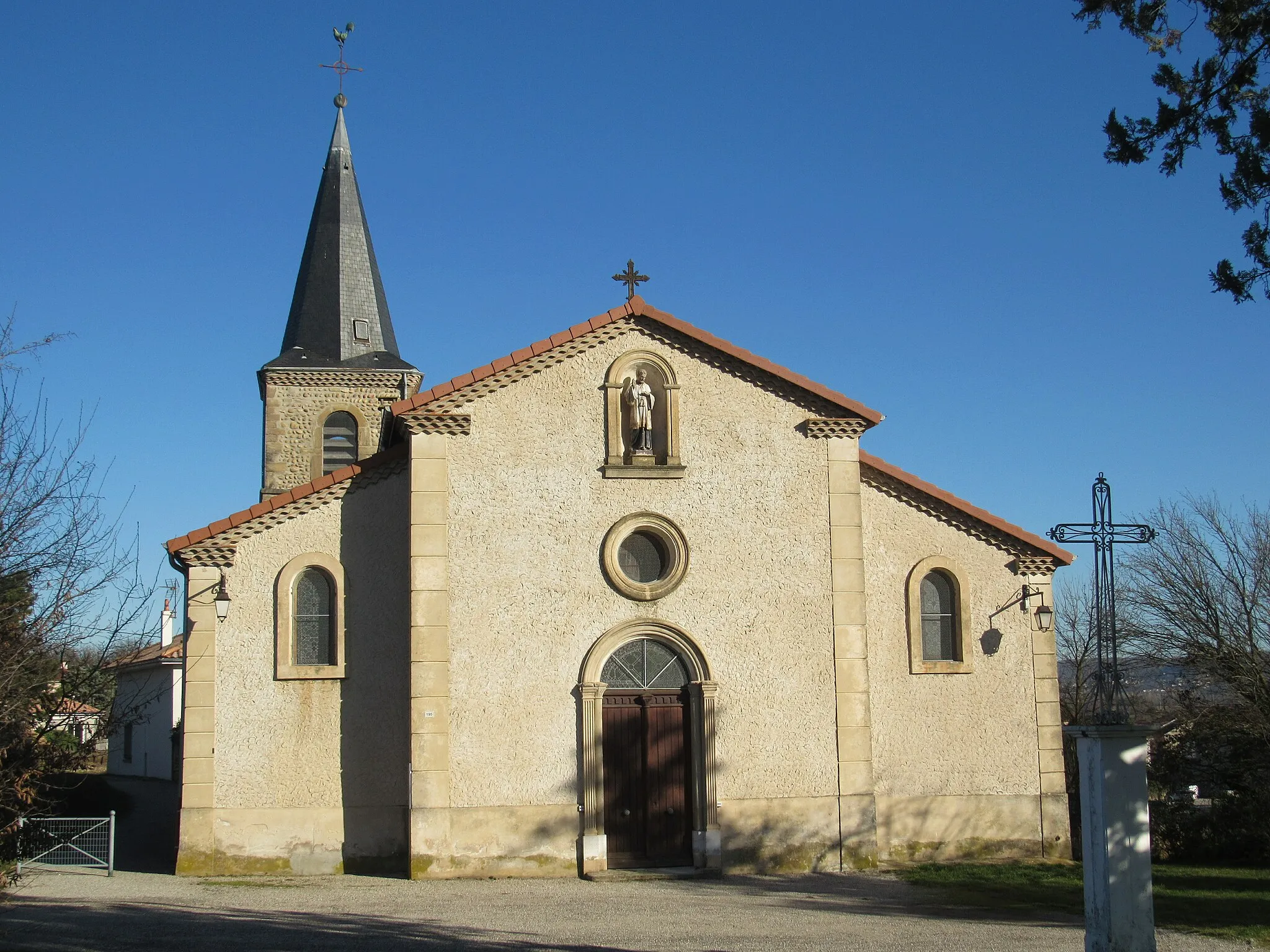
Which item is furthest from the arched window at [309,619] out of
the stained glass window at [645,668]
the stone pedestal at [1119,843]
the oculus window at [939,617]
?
the stone pedestal at [1119,843]

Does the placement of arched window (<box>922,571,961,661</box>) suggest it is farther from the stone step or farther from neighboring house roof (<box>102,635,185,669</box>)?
neighboring house roof (<box>102,635,185,669</box>)

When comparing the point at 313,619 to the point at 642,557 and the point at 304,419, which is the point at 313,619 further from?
the point at 304,419

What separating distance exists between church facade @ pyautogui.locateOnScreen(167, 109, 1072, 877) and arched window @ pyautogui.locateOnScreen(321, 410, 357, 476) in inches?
453

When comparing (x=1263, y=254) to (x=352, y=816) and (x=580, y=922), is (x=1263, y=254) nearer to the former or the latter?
(x=580, y=922)

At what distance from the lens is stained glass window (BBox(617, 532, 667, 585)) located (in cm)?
1753

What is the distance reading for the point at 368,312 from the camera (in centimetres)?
3009

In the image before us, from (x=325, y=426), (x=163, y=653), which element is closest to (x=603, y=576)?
(x=325, y=426)

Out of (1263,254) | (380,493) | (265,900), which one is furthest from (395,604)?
(1263,254)

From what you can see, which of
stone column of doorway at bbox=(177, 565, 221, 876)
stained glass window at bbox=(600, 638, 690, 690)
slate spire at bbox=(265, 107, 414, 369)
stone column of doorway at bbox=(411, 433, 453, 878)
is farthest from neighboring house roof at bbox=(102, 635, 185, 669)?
stained glass window at bbox=(600, 638, 690, 690)

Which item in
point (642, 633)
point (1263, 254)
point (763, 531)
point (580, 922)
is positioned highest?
point (1263, 254)

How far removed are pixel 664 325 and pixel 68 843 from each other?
1109 cm

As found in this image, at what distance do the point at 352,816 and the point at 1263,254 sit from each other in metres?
13.1

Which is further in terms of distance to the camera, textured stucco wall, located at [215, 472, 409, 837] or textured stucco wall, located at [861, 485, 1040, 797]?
textured stucco wall, located at [861, 485, 1040, 797]

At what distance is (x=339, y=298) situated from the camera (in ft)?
97.9
